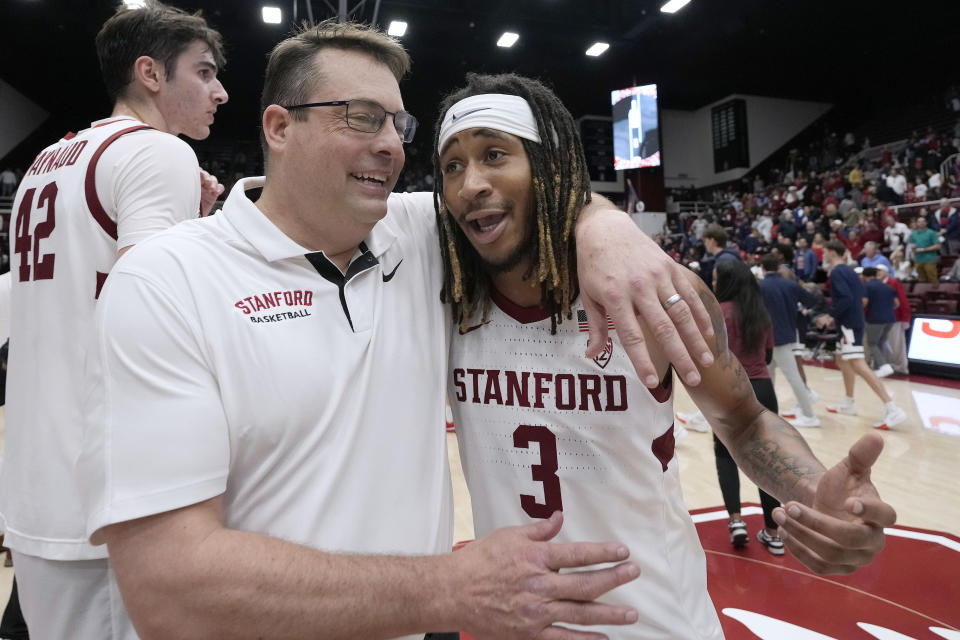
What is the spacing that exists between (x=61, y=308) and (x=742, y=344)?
3.78m

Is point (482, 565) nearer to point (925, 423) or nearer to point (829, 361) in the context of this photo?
point (925, 423)

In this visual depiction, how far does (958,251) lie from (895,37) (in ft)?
30.3

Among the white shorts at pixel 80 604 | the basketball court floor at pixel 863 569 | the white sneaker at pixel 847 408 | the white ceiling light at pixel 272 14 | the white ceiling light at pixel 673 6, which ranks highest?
the white ceiling light at pixel 673 6

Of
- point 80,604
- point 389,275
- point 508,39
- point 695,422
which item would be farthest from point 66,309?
point 508,39

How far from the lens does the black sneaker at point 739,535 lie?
3848 mm

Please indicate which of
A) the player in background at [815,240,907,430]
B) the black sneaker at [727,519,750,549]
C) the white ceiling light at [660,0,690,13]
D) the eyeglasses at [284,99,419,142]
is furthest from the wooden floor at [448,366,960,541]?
the white ceiling light at [660,0,690,13]

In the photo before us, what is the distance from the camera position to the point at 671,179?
24.8m

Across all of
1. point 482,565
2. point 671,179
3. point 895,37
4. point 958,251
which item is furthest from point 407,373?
point 671,179

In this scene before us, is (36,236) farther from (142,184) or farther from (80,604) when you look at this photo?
(80,604)

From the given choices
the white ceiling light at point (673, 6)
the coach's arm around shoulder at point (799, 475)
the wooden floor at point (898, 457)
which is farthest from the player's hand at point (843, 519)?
the white ceiling light at point (673, 6)

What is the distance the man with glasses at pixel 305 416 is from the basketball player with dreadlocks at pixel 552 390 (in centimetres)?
15

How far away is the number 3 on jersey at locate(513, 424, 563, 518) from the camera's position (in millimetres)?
1520

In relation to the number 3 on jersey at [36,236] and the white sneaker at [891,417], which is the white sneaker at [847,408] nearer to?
the white sneaker at [891,417]

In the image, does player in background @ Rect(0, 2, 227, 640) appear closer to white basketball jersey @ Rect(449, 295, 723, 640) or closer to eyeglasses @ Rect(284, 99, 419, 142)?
eyeglasses @ Rect(284, 99, 419, 142)
